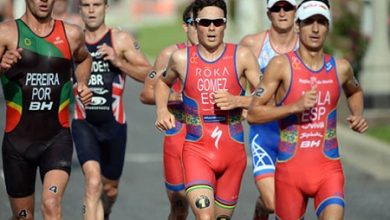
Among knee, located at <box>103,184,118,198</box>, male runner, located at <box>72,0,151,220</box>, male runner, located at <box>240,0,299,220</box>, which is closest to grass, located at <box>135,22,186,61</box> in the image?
knee, located at <box>103,184,118,198</box>

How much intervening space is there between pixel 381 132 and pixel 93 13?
1011 centimetres

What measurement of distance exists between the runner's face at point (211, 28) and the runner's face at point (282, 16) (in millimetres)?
1389

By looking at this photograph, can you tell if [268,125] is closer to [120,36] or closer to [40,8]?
[120,36]

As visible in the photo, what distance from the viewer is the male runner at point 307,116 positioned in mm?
10586

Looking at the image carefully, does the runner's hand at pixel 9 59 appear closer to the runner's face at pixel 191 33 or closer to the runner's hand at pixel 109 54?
the runner's face at pixel 191 33

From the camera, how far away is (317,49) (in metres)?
10.7

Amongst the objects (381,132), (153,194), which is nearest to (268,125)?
(153,194)

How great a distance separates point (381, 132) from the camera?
22969 mm

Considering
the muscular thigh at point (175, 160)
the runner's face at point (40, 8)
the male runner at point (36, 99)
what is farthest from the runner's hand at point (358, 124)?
the runner's face at point (40, 8)

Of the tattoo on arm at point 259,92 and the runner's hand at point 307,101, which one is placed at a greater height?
the runner's hand at point 307,101

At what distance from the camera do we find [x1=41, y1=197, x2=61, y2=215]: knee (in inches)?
446

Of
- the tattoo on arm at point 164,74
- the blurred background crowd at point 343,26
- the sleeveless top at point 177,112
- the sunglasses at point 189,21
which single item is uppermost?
the sunglasses at point 189,21

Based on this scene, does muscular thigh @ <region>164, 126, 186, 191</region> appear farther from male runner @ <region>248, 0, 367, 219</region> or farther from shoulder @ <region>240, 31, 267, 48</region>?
male runner @ <region>248, 0, 367, 219</region>

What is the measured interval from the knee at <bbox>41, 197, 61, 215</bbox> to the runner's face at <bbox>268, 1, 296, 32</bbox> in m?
2.89
